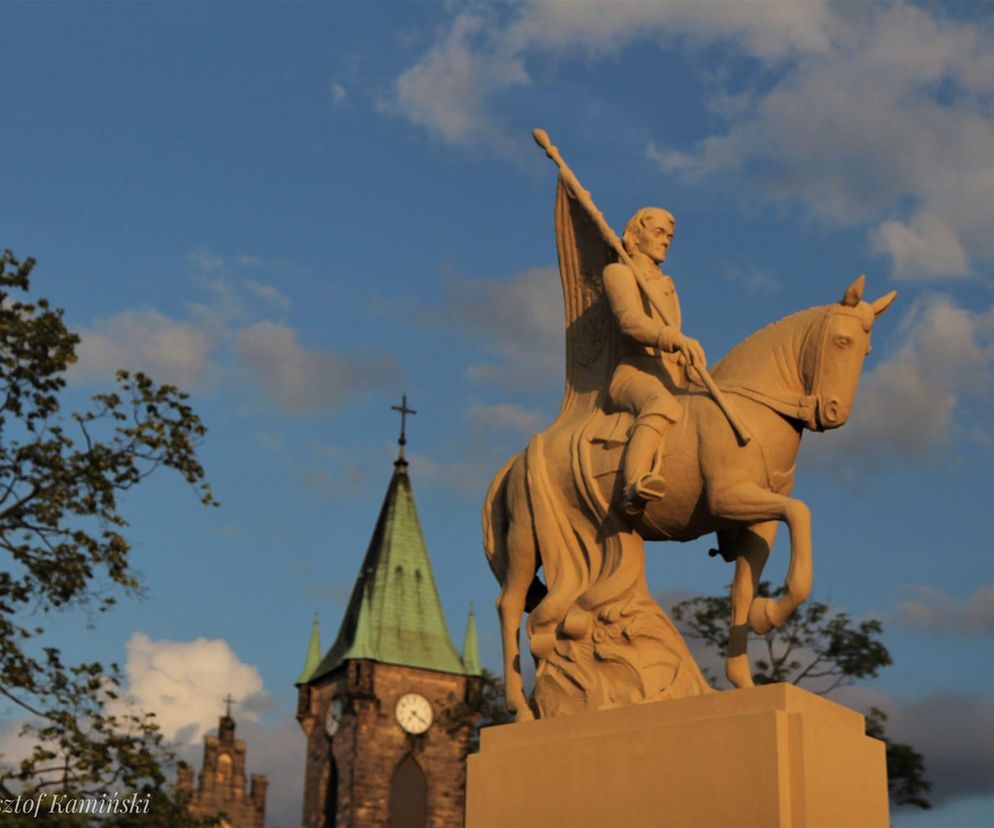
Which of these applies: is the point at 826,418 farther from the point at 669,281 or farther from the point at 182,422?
the point at 182,422

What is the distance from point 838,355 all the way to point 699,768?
2218mm

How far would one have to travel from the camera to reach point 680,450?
8078mm

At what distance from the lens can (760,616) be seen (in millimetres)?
7660

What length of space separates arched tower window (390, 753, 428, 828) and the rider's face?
5171cm

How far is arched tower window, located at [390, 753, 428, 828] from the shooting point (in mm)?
58219

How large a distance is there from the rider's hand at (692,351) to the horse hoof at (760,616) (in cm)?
126

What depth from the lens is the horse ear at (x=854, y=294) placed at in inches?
313

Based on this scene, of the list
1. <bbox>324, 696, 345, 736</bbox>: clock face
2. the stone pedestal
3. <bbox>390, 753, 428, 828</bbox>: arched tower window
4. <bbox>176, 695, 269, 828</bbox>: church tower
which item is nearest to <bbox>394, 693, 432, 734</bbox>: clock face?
<bbox>390, 753, 428, 828</bbox>: arched tower window

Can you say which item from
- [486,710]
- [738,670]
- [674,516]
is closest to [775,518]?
[674,516]

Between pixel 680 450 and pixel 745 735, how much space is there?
1.60 meters

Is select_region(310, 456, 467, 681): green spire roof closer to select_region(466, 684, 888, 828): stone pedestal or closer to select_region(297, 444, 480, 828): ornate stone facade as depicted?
select_region(297, 444, 480, 828): ornate stone facade

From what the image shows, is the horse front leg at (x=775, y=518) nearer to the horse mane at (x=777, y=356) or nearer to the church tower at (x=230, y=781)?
the horse mane at (x=777, y=356)

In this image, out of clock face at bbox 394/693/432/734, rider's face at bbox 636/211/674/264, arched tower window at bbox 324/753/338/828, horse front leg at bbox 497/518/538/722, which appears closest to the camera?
horse front leg at bbox 497/518/538/722

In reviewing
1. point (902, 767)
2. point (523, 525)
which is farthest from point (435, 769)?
point (523, 525)
